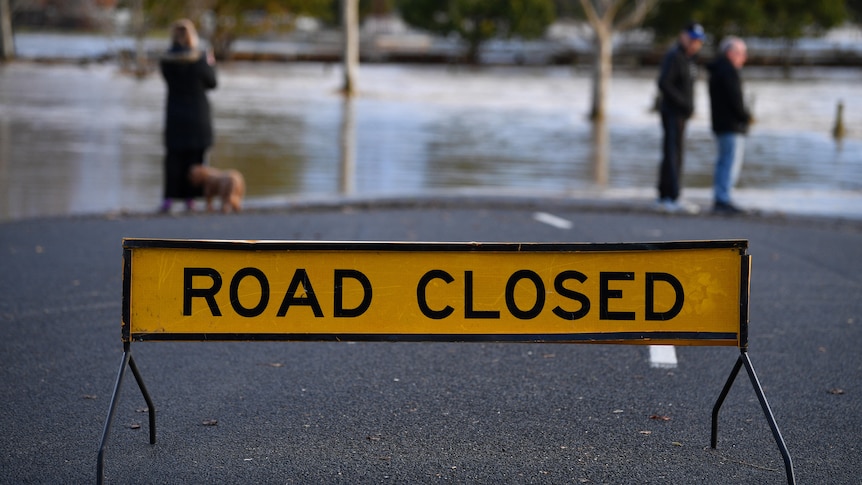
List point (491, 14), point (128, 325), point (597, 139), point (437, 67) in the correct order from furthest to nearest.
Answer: point (491, 14)
point (437, 67)
point (597, 139)
point (128, 325)

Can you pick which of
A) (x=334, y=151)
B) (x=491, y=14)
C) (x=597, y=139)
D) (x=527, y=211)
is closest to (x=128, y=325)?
(x=527, y=211)

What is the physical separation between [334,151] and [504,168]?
10.8 ft

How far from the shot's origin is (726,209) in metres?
12.7

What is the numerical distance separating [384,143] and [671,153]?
→ 30.1 ft

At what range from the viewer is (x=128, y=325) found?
15.3ft

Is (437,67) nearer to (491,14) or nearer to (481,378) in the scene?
(491,14)

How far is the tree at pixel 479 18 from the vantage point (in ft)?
211

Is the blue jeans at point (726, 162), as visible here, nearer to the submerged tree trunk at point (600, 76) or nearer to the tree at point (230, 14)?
the submerged tree trunk at point (600, 76)

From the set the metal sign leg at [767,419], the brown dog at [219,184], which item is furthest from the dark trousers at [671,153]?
the metal sign leg at [767,419]

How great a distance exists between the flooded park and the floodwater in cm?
4

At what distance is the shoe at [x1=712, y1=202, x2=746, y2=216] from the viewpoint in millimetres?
12594

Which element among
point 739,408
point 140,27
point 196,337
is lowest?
point 739,408

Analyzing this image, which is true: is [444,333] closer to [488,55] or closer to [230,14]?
[230,14]

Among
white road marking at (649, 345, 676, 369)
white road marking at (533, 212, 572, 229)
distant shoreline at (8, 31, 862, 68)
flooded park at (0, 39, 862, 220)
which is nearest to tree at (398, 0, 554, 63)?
distant shoreline at (8, 31, 862, 68)
